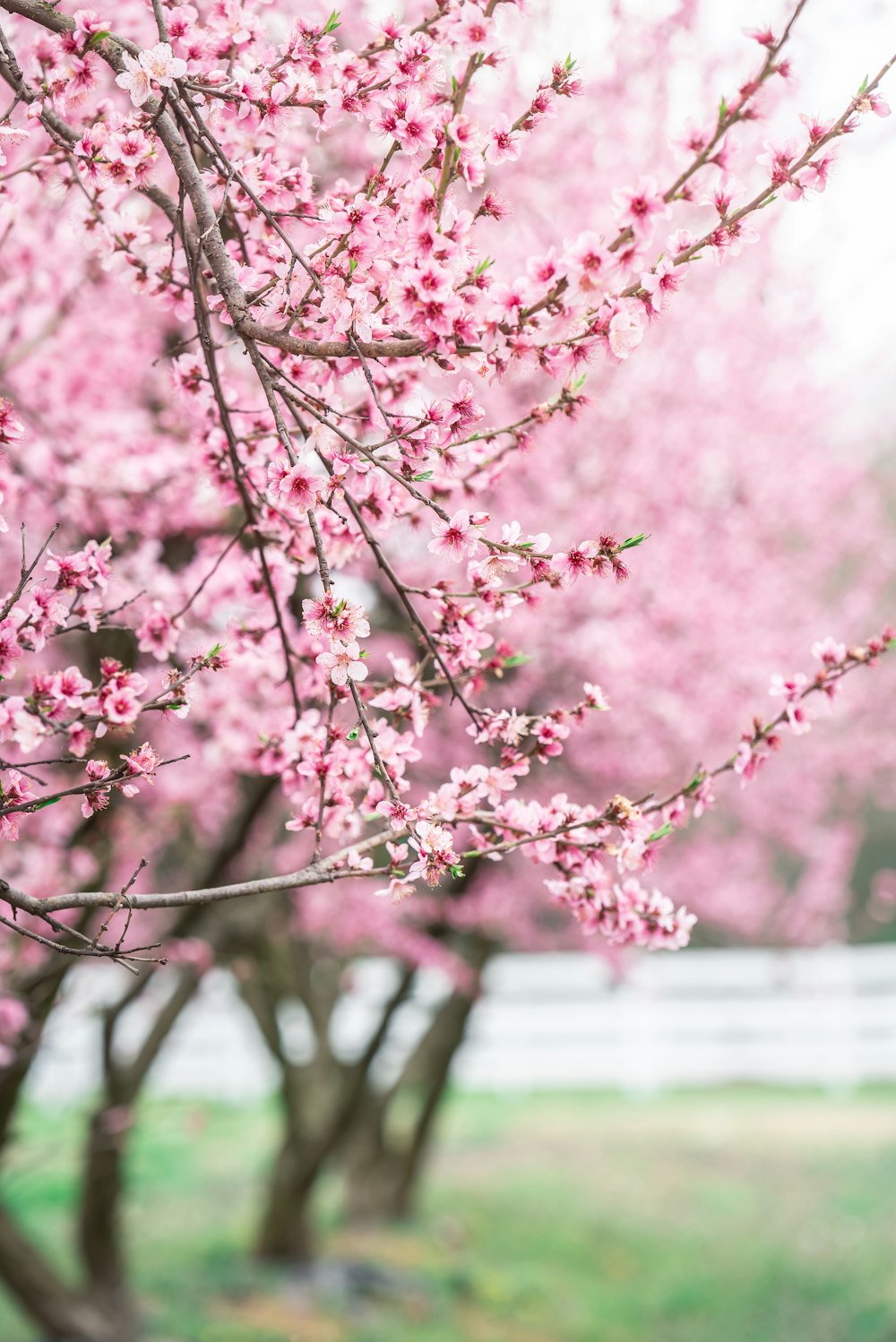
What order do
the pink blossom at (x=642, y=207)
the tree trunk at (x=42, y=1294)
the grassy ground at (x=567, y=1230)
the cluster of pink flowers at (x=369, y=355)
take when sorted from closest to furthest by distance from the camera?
the pink blossom at (x=642, y=207) → the cluster of pink flowers at (x=369, y=355) → the tree trunk at (x=42, y=1294) → the grassy ground at (x=567, y=1230)

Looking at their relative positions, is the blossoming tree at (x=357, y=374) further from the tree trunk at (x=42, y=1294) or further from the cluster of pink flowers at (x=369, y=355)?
the tree trunk at (x=42, y=1294)

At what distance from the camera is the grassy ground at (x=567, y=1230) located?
7.53 metres

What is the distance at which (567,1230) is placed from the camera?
9.65m

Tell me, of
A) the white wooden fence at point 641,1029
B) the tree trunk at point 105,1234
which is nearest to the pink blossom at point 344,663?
the tree trunk at point 105,1234

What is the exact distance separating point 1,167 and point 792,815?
10.8 meters

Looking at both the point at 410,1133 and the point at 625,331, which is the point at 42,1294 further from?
the point at 625,331

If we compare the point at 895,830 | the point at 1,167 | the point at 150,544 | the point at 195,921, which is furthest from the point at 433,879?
the point at 895,830

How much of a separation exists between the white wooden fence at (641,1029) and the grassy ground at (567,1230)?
118cm

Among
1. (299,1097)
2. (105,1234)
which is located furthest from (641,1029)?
(105,1234)

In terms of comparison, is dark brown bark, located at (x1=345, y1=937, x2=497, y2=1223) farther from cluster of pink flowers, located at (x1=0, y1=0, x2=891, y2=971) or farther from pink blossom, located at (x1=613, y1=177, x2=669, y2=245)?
pink blossom, located at (x1=613, y1=177, x2=669, y2=245)

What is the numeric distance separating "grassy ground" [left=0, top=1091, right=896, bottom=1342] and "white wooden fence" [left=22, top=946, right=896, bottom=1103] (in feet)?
3.86

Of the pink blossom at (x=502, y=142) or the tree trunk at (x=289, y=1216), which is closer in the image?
the pink blossom at (x=502, y=142)

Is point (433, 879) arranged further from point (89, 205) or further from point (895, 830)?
point (895, 830)

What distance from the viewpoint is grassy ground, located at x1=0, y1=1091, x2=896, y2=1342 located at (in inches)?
297
